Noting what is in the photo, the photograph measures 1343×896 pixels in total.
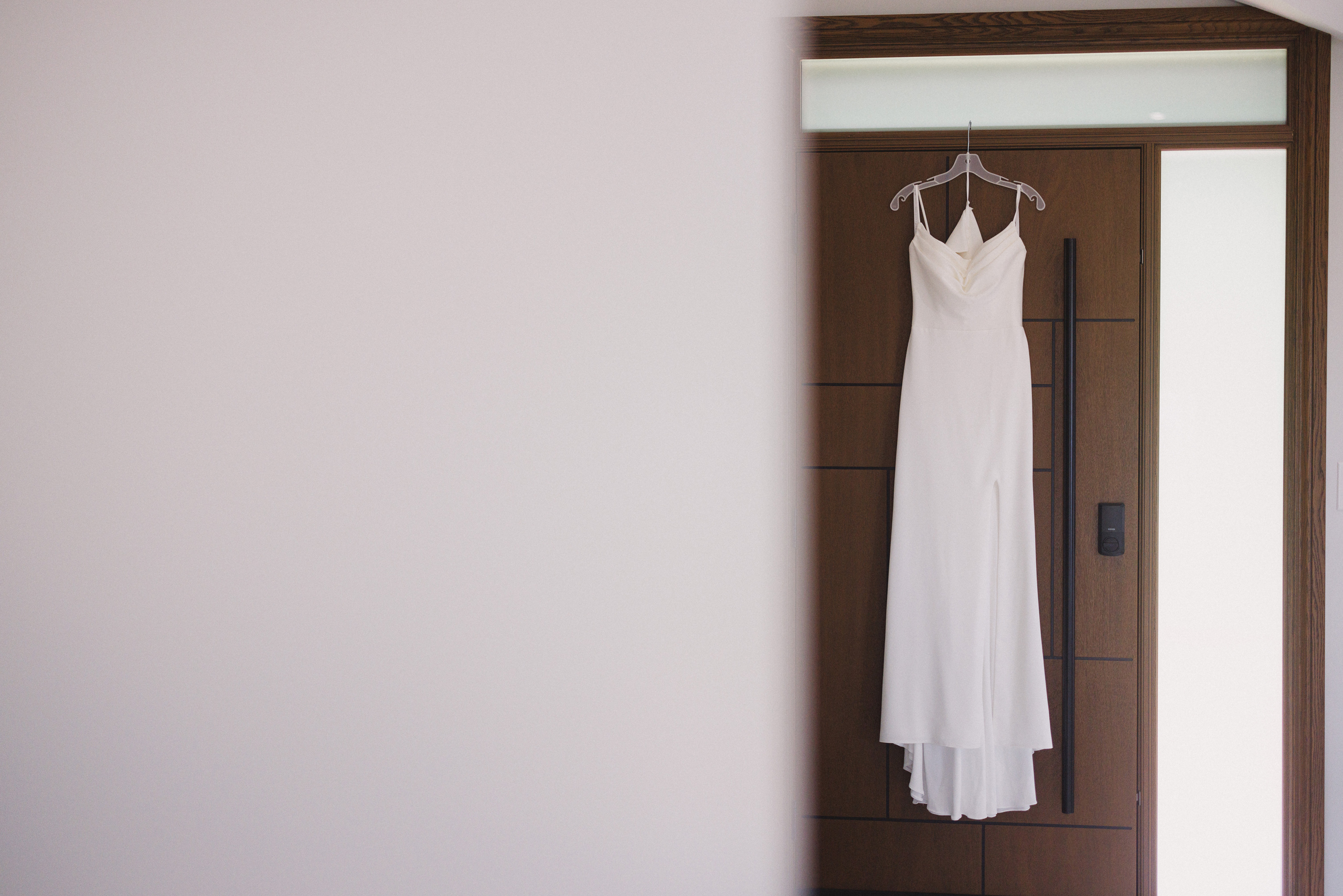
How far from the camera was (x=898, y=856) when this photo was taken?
1.66 m

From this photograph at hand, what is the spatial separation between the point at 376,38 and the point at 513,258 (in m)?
0.07

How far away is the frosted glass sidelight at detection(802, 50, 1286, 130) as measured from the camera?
5.11 ft

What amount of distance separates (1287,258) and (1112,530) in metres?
0.69

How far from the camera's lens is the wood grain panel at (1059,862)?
1603 mm

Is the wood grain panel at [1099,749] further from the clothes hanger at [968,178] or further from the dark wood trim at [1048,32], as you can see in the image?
the dark wood trim at [1048,32]

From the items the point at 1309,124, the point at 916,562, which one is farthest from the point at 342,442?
the point at 1309,124

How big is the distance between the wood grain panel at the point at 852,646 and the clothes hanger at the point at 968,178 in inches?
24.5

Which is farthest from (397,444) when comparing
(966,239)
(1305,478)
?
(1305,478)

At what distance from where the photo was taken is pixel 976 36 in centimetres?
159

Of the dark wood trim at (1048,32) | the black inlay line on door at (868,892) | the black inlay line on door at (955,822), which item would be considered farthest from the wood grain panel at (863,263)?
the black inlay line on door at (868,892)

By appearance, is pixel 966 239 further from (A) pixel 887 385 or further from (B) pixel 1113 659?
(B) pixel 1113 659

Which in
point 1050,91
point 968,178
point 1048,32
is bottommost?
point 968,178

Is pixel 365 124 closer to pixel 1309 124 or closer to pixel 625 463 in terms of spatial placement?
pixel 625 463

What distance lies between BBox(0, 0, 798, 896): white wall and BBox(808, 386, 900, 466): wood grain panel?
1489 mm
